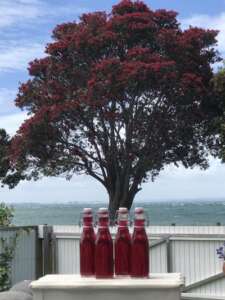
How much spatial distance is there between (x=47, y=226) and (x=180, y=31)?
54.4 feet

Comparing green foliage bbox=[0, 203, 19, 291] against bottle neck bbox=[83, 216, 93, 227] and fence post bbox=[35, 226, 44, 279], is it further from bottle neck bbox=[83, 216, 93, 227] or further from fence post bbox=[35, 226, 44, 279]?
bottle neck bbox=[83, 216, 93, 227]

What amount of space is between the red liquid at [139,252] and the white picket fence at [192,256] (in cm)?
685

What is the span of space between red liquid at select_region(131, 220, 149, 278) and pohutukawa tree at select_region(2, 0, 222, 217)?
2115 cm

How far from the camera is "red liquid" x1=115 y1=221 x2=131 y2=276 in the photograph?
2.58 meters

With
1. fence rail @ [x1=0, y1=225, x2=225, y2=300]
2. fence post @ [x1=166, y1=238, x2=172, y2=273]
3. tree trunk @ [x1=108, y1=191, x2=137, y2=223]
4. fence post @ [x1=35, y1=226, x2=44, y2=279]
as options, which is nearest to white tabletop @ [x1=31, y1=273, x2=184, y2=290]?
fence rail @ [x1=0, y1=225, x2=225, y2=300]

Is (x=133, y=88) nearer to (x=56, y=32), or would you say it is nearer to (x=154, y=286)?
(x=56, y=32)

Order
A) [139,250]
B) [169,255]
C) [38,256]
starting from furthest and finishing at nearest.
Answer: [38,256] < [169,255] < [139,250]

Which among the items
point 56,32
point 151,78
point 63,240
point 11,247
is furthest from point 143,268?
point 56,32

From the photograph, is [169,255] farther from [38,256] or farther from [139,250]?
[139,250]

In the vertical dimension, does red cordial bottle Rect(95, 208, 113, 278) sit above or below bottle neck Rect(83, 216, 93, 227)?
below

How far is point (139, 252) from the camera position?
8.45 ft

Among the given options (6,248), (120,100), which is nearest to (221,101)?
(120,100)

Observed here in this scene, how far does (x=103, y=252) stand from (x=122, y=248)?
0.07m

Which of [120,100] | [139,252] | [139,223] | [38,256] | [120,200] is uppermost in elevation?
[120,100]
